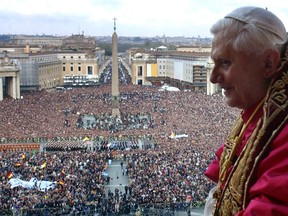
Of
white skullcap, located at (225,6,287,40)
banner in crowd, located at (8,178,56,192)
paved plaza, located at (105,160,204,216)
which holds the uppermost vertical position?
white skullcap, located at (225,6,287,40)

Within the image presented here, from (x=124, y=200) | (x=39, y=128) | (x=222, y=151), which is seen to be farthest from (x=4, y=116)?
(x=222, y=151)

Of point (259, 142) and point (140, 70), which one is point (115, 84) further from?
point (259, 142)

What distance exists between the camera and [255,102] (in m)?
1.60

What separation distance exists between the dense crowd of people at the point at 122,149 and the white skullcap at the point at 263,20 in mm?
14428

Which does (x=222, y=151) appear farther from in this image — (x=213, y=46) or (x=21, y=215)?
(x=21, y=215)

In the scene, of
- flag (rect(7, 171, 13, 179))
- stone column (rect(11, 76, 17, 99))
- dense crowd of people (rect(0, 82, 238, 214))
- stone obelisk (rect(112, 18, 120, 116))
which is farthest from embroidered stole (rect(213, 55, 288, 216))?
stone column (rect(11, 76, 17, 99))

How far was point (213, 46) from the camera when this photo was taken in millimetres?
1625

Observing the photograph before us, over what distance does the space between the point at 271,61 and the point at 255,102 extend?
162 mm

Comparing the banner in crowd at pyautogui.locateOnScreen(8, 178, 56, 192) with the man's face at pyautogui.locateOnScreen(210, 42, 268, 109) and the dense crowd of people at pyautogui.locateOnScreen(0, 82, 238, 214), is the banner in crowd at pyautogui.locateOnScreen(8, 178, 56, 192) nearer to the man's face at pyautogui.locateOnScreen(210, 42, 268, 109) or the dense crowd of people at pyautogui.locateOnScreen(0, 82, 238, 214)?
the dense crowd of people at pyautogui.locateOnScreen(0, 82, 238, 214)

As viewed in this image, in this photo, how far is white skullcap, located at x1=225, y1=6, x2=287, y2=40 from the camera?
1.50 meters

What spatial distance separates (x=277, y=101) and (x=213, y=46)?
11.5 inches

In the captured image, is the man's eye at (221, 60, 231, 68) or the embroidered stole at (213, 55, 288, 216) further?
the man's eye at (221, 60, 231, 68)

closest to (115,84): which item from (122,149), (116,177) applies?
(122,149)

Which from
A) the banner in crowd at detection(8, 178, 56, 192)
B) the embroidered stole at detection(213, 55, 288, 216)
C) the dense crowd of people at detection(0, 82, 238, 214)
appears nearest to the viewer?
the embroidered stole at detection(213, 55, 288, 216)
